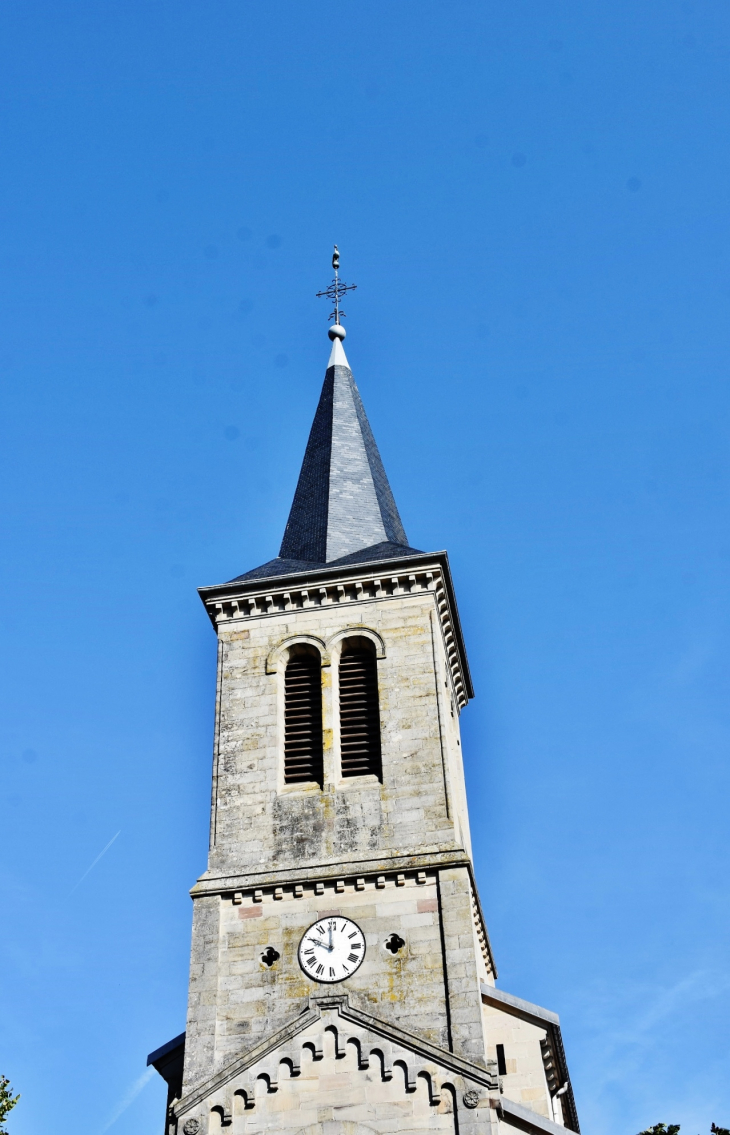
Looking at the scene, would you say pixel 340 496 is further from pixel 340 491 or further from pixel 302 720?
pixel 302 720

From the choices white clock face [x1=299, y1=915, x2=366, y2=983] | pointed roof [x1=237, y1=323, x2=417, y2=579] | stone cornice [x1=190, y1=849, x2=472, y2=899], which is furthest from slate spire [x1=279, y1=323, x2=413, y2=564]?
white clock face [x1=299, y1=915, x2=366, y2=983]

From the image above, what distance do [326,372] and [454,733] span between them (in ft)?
30.7

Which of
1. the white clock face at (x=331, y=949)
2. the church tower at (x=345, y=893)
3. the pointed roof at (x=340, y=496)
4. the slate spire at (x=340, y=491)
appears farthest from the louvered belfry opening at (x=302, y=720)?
the white clock face at (x=331, y=949)

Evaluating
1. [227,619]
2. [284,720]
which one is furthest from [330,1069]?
[227,619]

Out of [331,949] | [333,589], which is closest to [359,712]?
[333,589]

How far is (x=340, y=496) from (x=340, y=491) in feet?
0.52

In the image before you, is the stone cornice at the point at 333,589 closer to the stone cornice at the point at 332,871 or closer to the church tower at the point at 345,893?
the church tower at the point at 345,893

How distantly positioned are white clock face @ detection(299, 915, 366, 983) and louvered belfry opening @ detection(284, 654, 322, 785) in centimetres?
246

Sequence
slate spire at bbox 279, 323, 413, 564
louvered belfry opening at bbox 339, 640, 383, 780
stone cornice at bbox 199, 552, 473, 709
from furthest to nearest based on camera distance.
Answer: slate spire at bbox 279, 323, 413, 564, stone cornice at bbox 199, 552, 473, 709, louvered belfry opening at bbox 339, 640, 383, 780

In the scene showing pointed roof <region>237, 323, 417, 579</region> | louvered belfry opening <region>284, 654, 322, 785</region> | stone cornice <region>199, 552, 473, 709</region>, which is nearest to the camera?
louvered belfry opening <region>284, 654, 322, 785</region>

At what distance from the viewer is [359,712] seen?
23234mm

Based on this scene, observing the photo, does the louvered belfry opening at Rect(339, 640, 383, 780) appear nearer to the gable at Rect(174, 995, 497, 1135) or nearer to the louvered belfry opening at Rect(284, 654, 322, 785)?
the louvered belfry opening at Rect(284, 654, 322, 785)

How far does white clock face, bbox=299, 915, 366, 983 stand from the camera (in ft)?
67.2

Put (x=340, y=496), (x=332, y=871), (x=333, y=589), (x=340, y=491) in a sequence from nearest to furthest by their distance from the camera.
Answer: (x=332, y=871) < (x=333, y=589) < (x=340, y=496) < (x=340, y=491)
